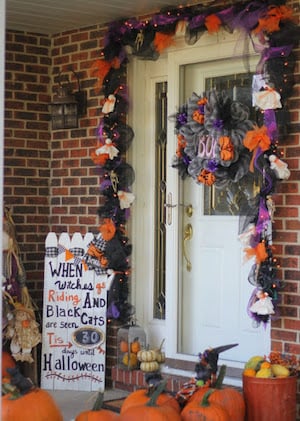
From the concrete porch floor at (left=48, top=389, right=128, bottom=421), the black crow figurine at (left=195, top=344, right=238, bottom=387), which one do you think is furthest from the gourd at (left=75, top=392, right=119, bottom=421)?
the concrete porch floor at (left=48, top=389, right=128, bottom=421)

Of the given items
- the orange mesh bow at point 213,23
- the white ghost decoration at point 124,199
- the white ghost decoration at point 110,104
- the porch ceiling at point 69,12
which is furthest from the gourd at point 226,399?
the porch ceiling at point 69,12

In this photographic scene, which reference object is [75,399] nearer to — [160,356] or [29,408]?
[160,356]

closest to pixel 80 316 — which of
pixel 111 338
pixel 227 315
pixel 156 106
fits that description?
pixel 111 338

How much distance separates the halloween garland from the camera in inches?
210

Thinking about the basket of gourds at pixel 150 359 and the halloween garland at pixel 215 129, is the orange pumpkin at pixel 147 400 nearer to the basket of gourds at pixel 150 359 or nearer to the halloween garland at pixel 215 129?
the halloween garland at pixel 215 129

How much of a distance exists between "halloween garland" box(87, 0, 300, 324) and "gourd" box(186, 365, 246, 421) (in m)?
0.61

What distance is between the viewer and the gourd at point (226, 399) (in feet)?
15.8

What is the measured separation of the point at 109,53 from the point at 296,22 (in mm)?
1677

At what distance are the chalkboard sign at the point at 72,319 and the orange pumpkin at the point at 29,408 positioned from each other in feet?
6.07

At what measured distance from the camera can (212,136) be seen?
5703mm

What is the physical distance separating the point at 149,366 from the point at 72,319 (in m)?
0.74

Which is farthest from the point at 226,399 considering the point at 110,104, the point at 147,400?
the point at 110,104

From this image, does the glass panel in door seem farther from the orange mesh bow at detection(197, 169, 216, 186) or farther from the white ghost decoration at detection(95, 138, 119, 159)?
the white ghost decoration at detection(95, 138, 119, 159)

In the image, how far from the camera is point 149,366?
612cm
